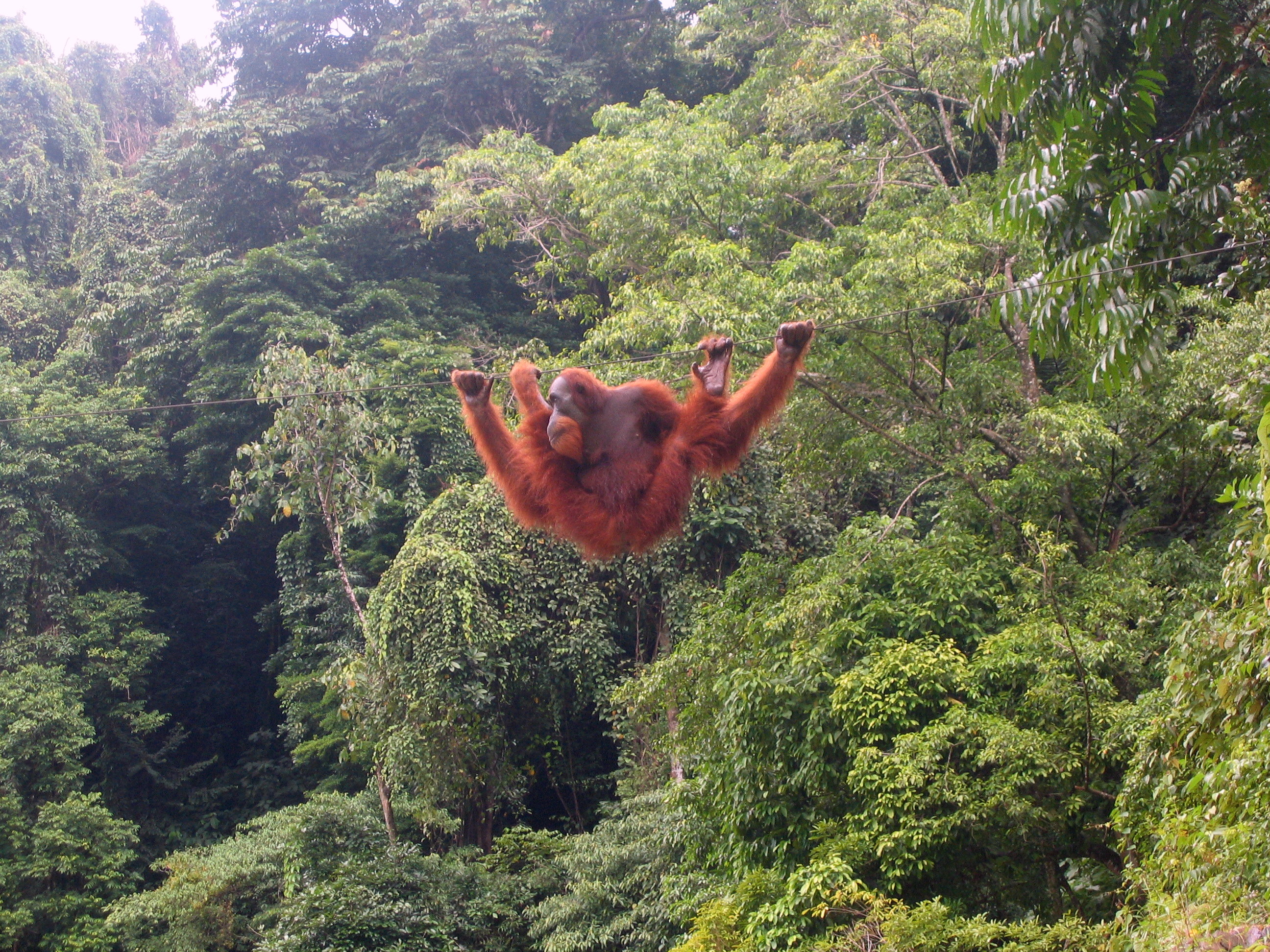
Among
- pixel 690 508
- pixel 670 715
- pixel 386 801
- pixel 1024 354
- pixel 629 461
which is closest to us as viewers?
pixel 629 461

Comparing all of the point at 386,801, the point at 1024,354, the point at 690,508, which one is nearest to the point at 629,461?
the point at 690,508

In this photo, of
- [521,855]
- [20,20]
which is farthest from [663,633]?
[20,20]

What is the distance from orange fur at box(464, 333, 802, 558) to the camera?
3.59m

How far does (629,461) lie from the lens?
377 cm

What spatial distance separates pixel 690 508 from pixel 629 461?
4271 mm

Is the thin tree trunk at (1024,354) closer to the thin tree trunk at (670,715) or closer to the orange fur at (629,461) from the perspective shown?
the thin tree trunk at (670,715)

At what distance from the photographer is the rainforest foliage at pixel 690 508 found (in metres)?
3.84

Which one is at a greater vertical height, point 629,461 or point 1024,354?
point 1024,354

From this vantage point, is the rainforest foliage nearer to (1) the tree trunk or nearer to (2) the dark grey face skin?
(1) the tree trunk

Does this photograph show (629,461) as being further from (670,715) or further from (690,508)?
(670,715)

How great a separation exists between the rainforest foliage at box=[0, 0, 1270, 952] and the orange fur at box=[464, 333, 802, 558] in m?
0.94

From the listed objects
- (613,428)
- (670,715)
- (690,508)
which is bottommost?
(670,715)

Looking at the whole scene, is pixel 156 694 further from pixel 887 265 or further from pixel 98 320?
pixel 887 265

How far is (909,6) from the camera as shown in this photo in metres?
9.30
